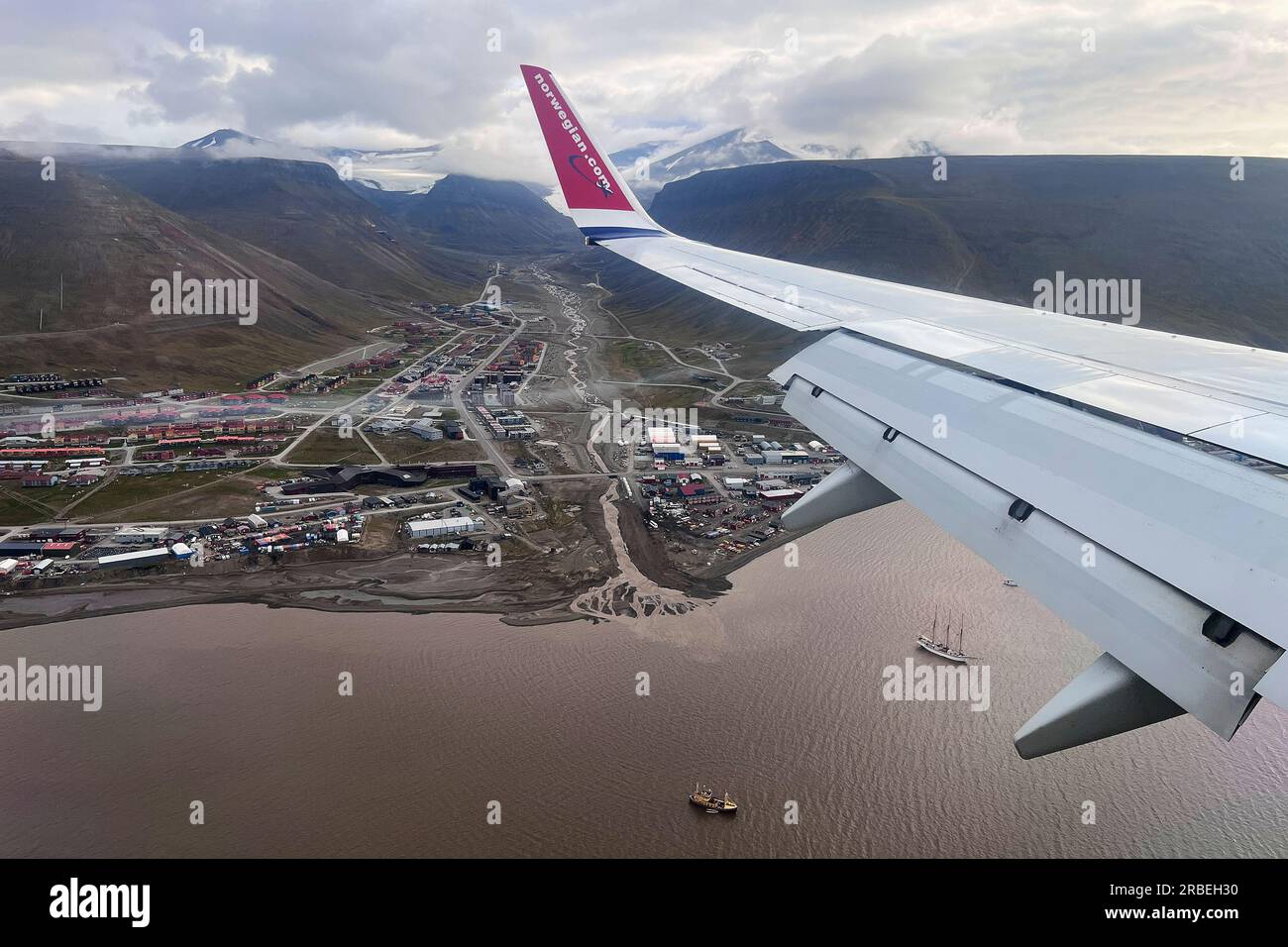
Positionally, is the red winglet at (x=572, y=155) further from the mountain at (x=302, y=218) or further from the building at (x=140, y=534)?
the mountain at (x=302, y=218)

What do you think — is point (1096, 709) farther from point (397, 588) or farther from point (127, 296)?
point (127, 296)

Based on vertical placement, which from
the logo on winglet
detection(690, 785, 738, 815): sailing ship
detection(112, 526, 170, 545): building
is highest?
the logo on winglet

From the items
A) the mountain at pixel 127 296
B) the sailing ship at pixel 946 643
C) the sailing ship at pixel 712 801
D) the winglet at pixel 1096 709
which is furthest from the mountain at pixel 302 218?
the winglet at pixel 1096 709

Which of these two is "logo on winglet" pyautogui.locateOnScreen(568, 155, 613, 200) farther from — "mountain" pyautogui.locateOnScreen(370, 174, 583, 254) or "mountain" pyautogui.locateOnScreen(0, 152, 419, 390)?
"mountain" pyautogui.locateOnScreen(370, 174, 583, 254)

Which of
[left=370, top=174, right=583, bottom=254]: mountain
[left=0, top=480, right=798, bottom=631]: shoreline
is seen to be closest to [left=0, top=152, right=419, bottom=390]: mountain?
[left=0, top=480, right=798, bottom=631]: shoreline

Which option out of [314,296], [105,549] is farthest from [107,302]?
[105,549]

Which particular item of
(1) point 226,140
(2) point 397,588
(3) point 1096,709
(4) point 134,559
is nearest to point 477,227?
(1) point 226,140
